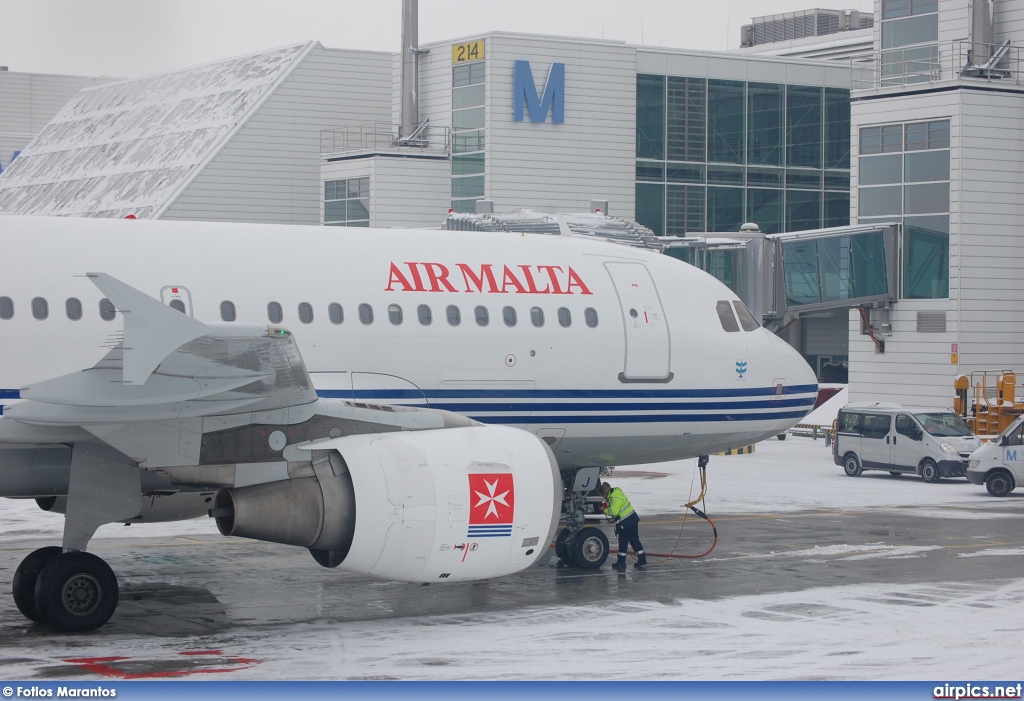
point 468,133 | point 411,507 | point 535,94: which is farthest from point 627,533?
point 468,133

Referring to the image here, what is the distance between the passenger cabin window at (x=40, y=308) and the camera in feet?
44.6

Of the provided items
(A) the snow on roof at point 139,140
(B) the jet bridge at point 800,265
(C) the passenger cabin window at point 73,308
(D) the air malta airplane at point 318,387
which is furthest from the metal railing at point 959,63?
(C) the passenger cabin window at point 73,308

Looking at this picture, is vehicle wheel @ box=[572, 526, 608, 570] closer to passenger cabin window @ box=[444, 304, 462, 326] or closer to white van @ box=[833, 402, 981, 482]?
passenger cabin window @ box=[444, 304, 462, 326]

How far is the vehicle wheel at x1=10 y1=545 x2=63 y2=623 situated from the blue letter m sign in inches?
1277

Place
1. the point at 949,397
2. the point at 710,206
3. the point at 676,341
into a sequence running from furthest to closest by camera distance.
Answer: the point at 710,206 → the point at 949,397 → the point at 676,341

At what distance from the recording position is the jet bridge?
35125mm

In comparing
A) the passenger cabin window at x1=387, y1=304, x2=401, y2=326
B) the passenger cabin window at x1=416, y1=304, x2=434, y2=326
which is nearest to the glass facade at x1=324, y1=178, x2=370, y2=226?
the passenger cabin window at x1=416, y1=304, x2=434, y2=326

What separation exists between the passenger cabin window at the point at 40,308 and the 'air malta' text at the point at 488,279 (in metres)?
3.98

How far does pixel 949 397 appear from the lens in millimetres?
35750

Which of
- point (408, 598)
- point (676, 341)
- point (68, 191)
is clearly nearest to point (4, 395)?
point (408, 598)

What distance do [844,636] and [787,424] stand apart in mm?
5966

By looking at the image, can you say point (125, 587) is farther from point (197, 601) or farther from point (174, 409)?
point (174, 409)

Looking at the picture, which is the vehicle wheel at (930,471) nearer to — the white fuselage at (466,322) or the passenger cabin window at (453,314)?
the white fuselage at (466,322)

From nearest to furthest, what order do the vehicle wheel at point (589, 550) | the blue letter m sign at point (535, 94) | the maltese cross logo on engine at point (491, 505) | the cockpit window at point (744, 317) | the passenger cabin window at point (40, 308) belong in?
the maltese cross logo on engine at point (491, 505), the passenger cabin window at point (40, 308), the vehicle wheel at point (589, 550), the cockpit window at point (744, 317), the blue letter m sign at point (535, 94)
